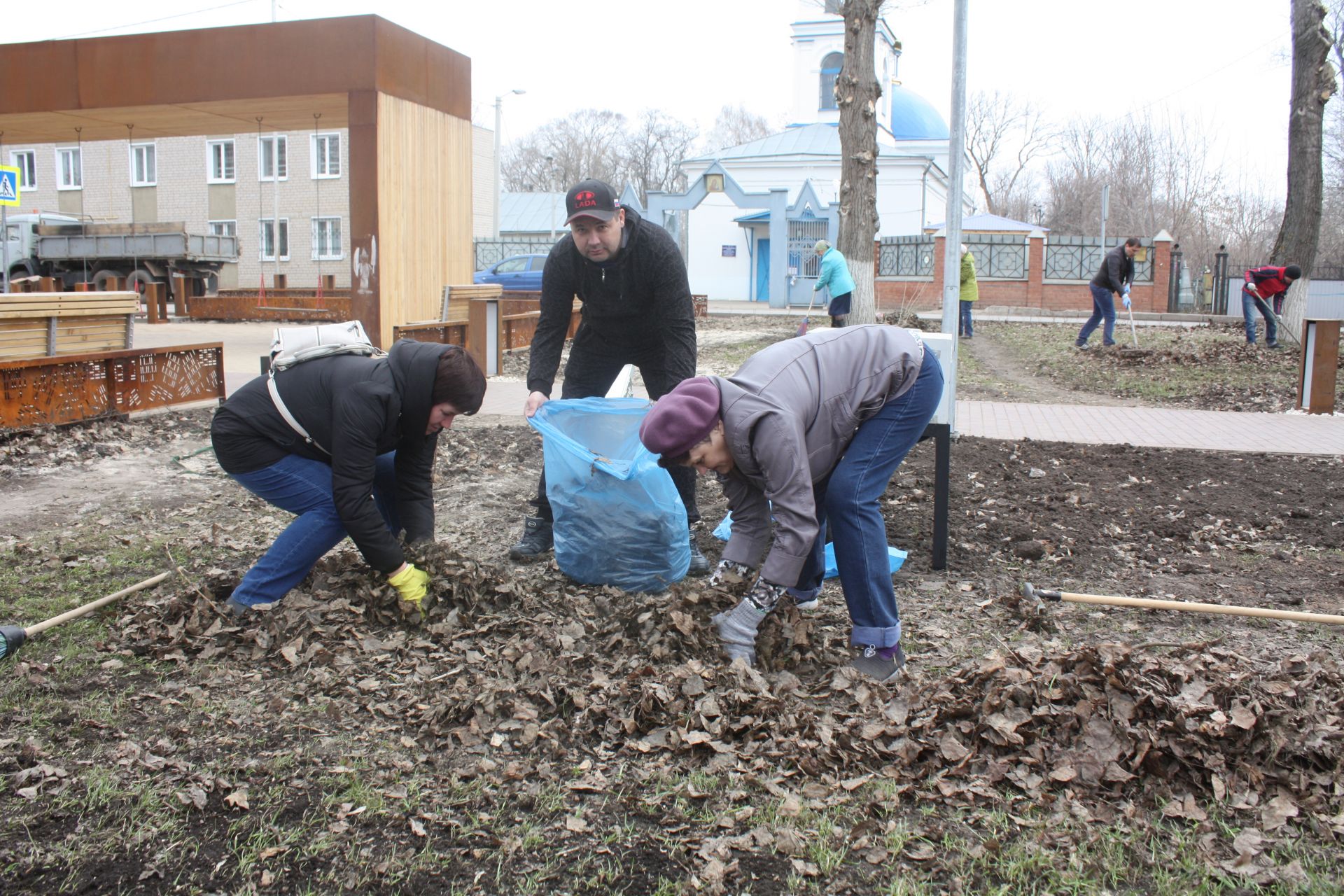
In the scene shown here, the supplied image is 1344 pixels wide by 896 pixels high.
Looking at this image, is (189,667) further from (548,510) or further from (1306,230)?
(1306,230)

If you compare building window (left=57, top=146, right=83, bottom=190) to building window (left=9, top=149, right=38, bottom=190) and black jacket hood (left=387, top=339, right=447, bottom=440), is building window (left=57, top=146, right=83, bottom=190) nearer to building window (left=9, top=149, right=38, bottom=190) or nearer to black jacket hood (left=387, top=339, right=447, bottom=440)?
building window (left=9, top=149, right=38, bottom=190)

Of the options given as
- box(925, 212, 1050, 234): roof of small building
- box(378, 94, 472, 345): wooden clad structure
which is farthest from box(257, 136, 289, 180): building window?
box(378, 94, 472, 345): wooden clad structure

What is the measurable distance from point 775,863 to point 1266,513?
4308 millimetres

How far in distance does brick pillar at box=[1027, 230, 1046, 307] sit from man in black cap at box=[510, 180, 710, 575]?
2498 centimetres

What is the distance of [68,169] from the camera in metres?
37.8

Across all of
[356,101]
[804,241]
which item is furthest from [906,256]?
[356,101]

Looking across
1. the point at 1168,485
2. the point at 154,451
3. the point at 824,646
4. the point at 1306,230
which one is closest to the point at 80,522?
the point at 154,451

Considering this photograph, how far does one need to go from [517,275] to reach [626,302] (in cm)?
1828

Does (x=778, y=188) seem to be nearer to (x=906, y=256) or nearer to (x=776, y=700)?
(x=906, y=256)

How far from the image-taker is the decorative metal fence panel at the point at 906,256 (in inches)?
1117

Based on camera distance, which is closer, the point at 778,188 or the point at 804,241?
the point at 804,241

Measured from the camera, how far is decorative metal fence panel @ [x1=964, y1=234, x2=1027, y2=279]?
91.6 feet

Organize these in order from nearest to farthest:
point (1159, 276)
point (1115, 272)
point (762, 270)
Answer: point (1115, 272) < point (1159, 276) < point (762, 270)

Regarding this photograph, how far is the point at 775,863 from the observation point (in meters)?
2.32
